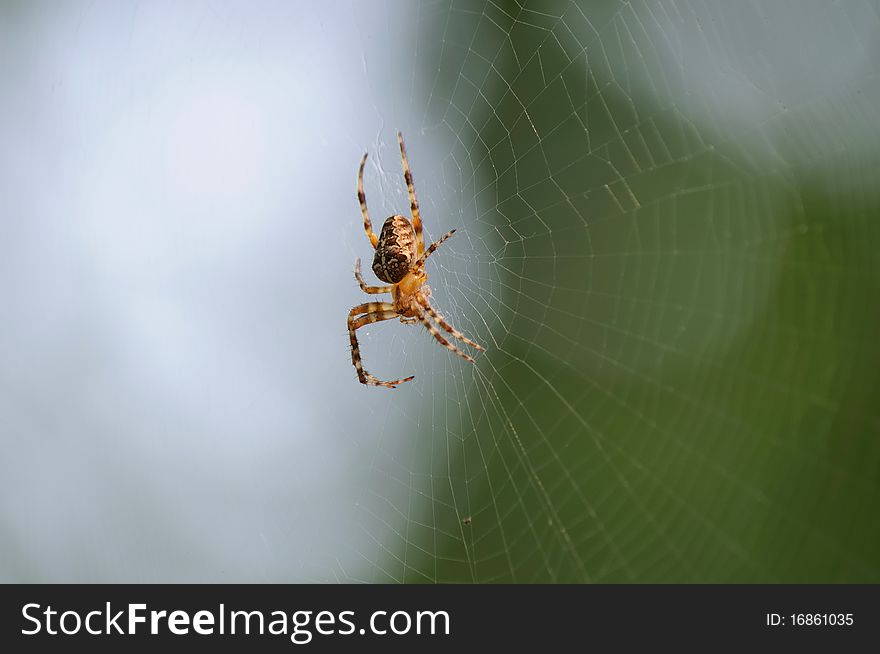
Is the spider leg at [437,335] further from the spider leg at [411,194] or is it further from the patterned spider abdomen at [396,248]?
the spider leg at [411,194]

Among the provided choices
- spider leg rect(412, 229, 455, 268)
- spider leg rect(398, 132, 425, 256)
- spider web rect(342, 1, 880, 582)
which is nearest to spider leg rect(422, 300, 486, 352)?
spider web rect(342, 1, 880, 582)

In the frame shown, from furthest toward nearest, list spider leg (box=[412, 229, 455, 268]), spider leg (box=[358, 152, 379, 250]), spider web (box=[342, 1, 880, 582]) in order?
spider leg (box=[358, 152, 379, 250]), spider leg (box=[412, 229, 455, 268]), spider web (box=[342, 1, 880, 582])

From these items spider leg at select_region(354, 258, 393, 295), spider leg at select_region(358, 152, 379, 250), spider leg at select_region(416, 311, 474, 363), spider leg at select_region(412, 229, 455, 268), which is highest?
spider leg at select_region(358, 152, 379, 250)

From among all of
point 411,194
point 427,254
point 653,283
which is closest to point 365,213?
point 411,194

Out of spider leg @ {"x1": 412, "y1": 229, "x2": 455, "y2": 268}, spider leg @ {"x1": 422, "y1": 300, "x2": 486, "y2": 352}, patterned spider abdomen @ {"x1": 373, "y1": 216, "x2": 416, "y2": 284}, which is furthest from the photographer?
patterned spider abdomen @ {"x1": 373, "y1": 216, "x2": 416, "y2": 284}

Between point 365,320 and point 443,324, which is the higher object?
point 365,320

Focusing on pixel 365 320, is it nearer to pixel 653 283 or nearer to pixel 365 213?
pixel 365 213

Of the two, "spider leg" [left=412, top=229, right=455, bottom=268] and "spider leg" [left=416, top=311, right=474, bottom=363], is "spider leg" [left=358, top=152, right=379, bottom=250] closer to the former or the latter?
"spider leg" [left=412, top=229, right=455, bottom=268]

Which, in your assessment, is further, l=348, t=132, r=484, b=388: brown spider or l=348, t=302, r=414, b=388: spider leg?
l=348, t=302, r=414, b=388: spider leg
